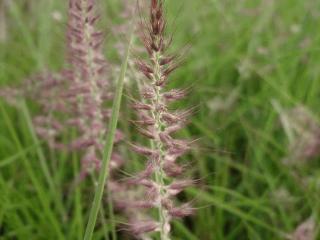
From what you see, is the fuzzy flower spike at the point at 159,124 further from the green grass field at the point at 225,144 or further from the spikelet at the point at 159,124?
the green grass field at the point at 225,144

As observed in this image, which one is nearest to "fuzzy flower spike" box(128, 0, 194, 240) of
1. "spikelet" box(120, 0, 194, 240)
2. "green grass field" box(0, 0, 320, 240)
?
"spikelet" box(120, 0, 194, 240)

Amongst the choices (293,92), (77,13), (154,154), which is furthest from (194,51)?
(154,154)

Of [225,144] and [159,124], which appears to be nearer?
[159,124]

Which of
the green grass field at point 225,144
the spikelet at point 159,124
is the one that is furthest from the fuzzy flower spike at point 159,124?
the green grass field at point 225,144

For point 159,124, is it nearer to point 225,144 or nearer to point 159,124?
point 159,124

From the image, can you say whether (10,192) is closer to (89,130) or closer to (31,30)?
(89,130)

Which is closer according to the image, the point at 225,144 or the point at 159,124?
the point at 159,124

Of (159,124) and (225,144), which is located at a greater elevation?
(159,124)

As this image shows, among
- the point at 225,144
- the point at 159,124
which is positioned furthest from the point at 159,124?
the point at 225,144
